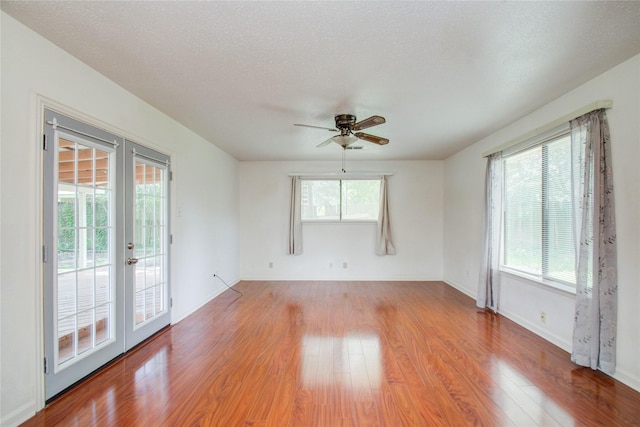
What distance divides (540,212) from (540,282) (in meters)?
0.78

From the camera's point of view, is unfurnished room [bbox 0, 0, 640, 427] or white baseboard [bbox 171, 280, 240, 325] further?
white baseboard [bbox 171, 280, 240, 325]

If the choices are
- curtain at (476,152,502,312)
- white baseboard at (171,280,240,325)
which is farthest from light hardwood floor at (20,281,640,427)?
curtain at (476,152,502,312)

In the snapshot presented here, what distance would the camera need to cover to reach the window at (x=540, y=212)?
2754 mm

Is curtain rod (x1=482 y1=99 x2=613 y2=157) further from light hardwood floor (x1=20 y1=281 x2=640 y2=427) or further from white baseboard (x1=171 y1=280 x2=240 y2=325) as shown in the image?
white baseboard (x1=171 y1=280 x2=240 y2=325)

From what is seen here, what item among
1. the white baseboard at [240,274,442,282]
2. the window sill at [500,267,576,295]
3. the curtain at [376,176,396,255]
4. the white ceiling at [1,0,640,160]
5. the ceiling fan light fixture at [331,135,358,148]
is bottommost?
the white baseboard at [240,274,442,282]

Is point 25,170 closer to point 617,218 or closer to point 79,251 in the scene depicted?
point 79,251

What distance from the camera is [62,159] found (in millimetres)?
2006

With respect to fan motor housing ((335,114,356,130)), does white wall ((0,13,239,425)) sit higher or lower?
lower

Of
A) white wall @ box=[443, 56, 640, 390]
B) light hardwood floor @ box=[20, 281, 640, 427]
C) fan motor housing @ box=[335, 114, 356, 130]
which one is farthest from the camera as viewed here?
fan motor housing @ box=[335, 114, 356, 130]

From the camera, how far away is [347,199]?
5695mm

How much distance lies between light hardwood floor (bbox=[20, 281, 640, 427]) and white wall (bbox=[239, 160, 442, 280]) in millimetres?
2152

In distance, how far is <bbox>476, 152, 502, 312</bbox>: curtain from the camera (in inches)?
146

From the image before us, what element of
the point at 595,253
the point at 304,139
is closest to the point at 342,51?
the point at 304,139

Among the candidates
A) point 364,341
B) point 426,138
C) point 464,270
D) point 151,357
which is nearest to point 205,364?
point 151,357
